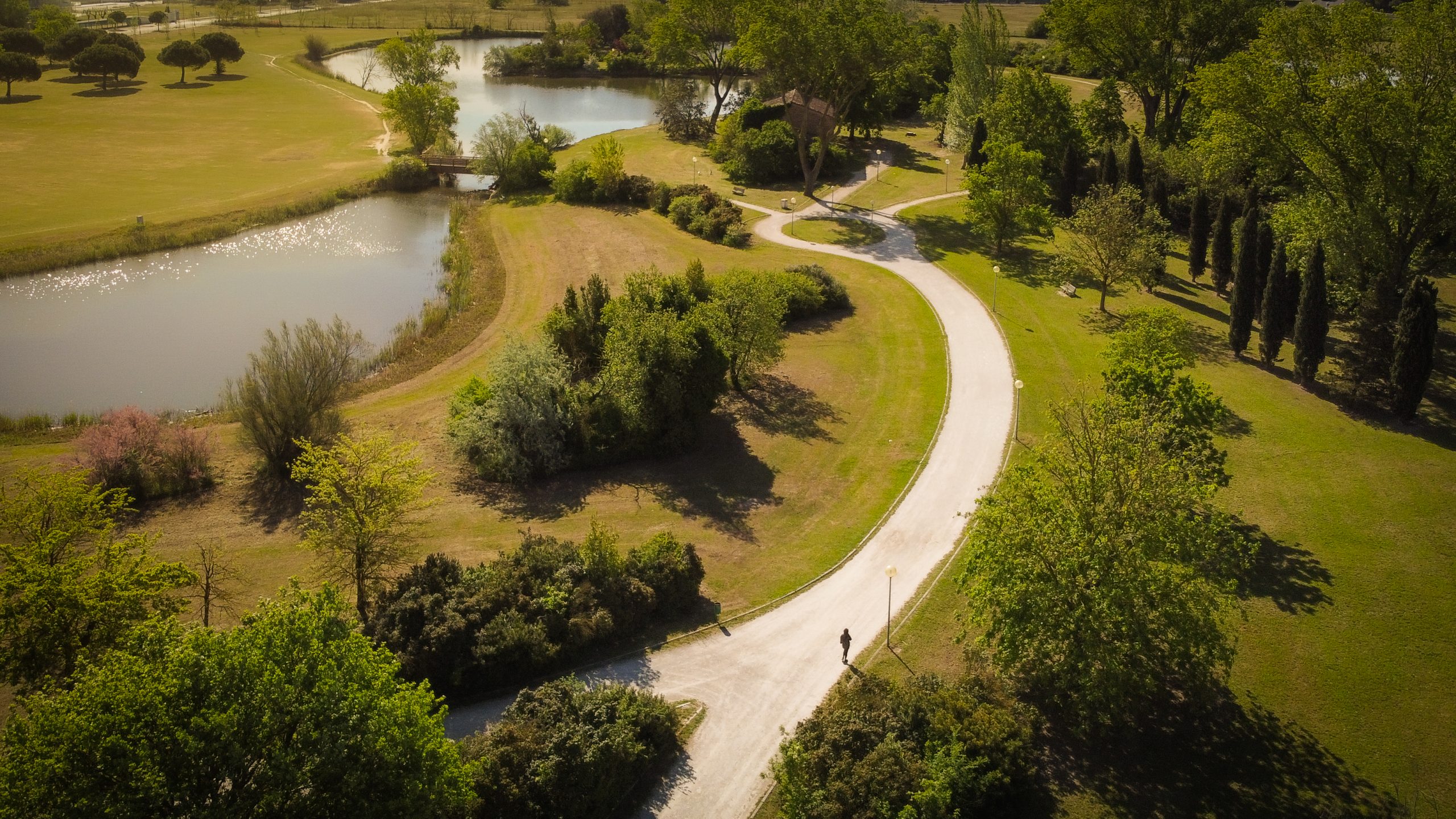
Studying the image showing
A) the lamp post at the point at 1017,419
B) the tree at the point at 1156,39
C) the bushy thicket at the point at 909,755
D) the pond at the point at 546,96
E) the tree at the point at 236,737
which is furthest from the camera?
the pond at the point at 546,96

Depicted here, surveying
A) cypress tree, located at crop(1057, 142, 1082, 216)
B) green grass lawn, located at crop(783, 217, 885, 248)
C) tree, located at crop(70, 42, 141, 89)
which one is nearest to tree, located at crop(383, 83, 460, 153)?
tree, located at crop(70, 42, 141, 89)

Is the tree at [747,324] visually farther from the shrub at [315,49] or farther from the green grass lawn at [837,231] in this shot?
the shrub at [315,49]

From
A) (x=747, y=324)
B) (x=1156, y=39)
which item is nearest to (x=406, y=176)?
(x=747, y=324)

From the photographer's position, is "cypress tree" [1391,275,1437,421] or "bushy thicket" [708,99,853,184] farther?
"bushy thicket" [708,99,853,184]

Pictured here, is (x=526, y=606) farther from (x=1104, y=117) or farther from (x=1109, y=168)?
(x=1104, y=117)

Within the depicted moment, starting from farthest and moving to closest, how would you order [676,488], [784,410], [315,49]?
[315,49] → [784,410] → [676,488]

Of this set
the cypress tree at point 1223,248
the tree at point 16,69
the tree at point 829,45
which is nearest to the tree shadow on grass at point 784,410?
the cypress tree at point 1223,248

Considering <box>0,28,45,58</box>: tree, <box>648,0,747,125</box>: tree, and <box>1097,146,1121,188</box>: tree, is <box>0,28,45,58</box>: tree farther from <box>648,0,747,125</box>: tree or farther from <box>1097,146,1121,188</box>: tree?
<box>1097,146,1121,188</box>: tree
